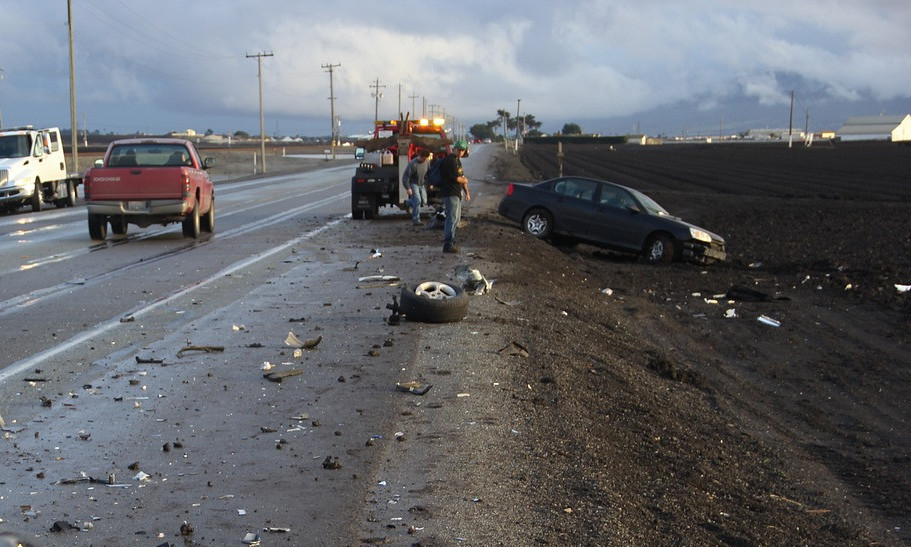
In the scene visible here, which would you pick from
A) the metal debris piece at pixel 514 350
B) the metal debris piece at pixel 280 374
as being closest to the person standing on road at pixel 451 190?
the metal debris piece at pixel 514 350

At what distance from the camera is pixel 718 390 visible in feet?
34.4

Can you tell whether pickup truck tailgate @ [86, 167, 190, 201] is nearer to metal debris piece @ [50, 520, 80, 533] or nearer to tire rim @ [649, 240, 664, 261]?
tire rim @ [649, 240, 664, 261]

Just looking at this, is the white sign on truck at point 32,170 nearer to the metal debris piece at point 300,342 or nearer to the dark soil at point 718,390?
the dark soil at point 718,390

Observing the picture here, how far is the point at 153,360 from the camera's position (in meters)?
8.89

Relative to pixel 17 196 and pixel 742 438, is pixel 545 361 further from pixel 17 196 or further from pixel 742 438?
pixel 17 196

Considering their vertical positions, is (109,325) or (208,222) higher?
(208,222)

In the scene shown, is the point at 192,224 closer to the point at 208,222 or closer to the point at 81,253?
the point at 208,222

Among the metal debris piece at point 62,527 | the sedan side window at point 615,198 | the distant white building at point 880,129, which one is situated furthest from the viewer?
the distant white building at point 880,129

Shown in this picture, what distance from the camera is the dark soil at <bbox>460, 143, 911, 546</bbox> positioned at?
237 inches

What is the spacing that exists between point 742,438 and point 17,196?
27170 millimetres

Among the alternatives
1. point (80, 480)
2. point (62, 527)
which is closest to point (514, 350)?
point (80, 480)

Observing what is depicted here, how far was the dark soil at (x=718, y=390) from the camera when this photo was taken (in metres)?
6.02

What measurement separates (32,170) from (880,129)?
182621 mm

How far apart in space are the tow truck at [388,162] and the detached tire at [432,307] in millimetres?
14287
